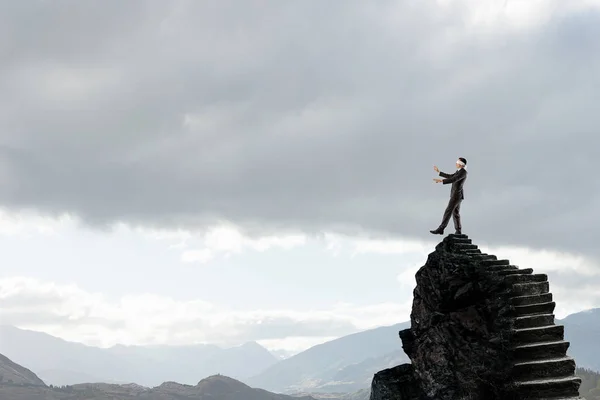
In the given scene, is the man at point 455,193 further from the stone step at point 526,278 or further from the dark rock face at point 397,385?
the dark rock face at point 397,385

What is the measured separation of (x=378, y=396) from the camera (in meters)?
30.1

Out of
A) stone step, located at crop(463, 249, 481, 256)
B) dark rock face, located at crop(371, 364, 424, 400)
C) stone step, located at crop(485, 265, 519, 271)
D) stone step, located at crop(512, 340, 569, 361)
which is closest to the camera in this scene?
stone step, located at crop(512, 340, 569, 361)

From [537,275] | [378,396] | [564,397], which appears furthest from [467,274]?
[378,396]

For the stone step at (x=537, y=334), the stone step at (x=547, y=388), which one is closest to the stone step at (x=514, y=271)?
the stone step at (x=537, y=334)

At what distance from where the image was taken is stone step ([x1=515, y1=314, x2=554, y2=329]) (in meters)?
24.6

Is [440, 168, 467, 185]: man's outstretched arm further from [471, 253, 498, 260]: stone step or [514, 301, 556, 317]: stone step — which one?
[514, 301, 556, 317]: stone step

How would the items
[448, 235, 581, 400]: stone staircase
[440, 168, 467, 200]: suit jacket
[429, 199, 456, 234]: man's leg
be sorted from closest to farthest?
1. [448, 235, 581, 400]: stone staircase
2. [440, 168, 467, 200]: suit jacket
3. [429, 199, 456, 234]: man's leg

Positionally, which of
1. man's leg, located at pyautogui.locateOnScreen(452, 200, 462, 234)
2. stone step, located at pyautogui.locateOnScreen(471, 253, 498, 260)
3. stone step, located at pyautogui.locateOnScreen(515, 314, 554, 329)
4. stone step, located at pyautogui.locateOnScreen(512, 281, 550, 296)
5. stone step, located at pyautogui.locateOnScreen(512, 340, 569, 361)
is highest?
man's leg, located at pyautogui.locateOnScreen(452, 200, 462, 234)

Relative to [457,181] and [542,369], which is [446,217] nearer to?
[457,181]

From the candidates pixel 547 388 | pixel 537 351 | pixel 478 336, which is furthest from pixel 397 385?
pixel 547 388

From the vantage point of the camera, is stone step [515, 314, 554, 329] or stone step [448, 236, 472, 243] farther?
stone step [448, 236, 472, 243]

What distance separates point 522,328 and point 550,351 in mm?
1603

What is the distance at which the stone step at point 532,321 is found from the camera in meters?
24.6

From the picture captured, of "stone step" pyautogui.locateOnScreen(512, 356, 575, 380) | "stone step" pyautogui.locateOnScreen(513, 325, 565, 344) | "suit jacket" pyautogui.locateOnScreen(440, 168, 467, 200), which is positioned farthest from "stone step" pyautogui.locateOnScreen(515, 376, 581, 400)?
"suit jacket" pyautogui.locateOnScreen(440, 168, 467, 200)
